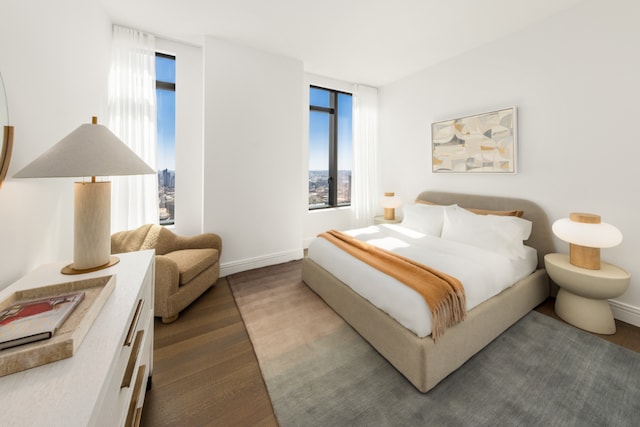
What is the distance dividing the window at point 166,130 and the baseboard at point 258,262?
3.33 feet

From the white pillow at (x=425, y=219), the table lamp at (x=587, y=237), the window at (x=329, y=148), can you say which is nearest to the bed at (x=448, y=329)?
the table lamp at (x=587, y=237)

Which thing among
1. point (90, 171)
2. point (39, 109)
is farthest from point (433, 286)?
point (39, 109)

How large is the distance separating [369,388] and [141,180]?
10.0 ft

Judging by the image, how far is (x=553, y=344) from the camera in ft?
6.11

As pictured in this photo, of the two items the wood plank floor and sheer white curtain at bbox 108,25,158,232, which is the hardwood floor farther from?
sheer white curtain at bbox 108,25,158,232

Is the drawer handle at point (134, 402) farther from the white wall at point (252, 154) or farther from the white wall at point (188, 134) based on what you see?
the white wall at point (188, 134)

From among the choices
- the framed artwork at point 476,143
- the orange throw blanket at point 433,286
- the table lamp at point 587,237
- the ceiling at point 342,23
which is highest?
the ceiling at point 342,23

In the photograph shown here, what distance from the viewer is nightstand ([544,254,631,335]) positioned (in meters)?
1.88

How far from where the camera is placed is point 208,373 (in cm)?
161

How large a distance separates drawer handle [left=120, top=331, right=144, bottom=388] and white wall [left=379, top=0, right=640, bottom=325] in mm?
3550

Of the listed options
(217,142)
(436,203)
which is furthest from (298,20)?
(436,203)

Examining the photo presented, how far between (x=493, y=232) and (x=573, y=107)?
1417 mm

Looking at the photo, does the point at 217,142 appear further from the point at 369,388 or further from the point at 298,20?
the point at 369,388

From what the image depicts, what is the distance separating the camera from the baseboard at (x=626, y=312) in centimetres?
210
